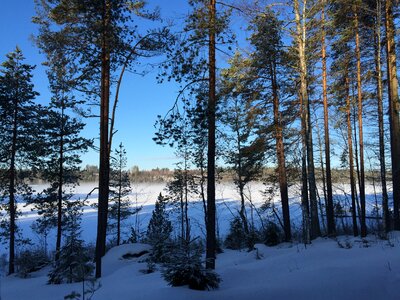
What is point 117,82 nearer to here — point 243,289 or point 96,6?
point 96,6

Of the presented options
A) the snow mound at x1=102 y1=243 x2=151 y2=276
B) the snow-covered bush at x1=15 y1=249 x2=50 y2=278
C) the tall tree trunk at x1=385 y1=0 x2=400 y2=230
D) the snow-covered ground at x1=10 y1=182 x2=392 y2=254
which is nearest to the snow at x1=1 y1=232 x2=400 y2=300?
the tall tree trunk at x1=385 y1=0 x2=400 y2=230

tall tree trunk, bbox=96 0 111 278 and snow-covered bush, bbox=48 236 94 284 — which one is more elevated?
tall tree trunk, bbox=96 0 111 278

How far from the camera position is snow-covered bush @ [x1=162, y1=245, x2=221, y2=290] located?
21.4 ft

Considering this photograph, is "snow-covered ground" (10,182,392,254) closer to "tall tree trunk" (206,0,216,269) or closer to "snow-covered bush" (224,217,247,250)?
"snow-covered bush" (224,217,247,250)

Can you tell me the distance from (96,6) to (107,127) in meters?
4.01

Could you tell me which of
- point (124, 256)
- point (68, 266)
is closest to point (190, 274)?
point (68, 266)

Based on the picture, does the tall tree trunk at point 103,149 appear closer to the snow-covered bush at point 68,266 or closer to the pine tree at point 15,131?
the snow-covered bush at point 68,266

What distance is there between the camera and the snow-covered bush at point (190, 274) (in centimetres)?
652

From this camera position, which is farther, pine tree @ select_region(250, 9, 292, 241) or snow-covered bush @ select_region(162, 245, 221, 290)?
pine tree @ select_region(250, 9, 292, 241)

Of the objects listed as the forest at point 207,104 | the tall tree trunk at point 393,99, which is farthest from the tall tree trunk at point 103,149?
the tall tree trunk at point 393,99

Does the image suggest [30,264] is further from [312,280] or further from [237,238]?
[312,280]

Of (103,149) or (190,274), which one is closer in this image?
(190,274)

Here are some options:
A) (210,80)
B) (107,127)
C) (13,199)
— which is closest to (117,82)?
(107,127)

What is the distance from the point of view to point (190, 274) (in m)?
6.55
